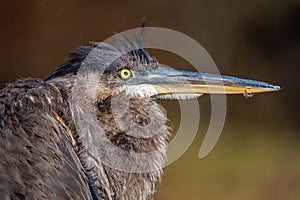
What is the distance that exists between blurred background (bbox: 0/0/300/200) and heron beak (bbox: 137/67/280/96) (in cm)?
402

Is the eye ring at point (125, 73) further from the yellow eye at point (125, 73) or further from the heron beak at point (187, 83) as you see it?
the heron beak at point (187, 83)

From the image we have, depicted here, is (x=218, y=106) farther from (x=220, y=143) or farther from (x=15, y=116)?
(x=15, y=116)

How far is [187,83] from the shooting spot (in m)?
3.52

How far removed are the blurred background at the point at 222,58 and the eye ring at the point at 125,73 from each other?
416 centimetres

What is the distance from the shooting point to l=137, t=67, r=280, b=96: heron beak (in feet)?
11.5

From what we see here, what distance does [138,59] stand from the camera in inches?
138

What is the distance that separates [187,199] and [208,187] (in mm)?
289

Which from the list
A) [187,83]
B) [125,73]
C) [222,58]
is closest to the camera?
[125,73]

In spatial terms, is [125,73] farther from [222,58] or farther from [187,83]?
[222,58]

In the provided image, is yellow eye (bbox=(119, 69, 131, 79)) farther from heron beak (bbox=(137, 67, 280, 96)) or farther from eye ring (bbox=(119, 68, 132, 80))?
heron beak (bbox=(137, 67, 280, 96))

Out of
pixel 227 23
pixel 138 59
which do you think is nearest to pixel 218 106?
pixel 227 23

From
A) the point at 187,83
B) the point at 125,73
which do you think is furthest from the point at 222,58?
the point at 125,73

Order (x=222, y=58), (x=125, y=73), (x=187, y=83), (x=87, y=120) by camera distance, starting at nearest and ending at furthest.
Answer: (x=87, y=120), (x=125, y=73), (x=187, y=83), (x=222, y=58)

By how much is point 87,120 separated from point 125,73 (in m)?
0.37
